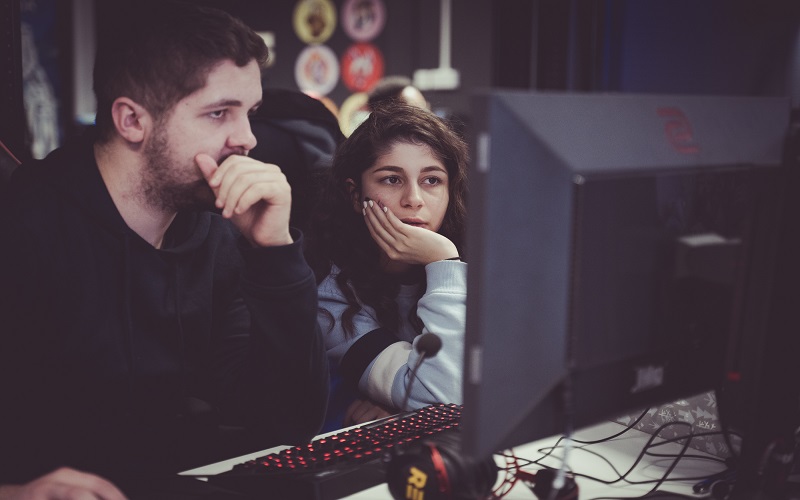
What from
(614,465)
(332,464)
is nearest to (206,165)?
(332,464)

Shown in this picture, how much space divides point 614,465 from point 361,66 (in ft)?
15.9

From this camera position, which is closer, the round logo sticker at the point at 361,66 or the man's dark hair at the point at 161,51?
the man's dark hair at the point at 161,51

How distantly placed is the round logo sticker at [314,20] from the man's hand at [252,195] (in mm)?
4864

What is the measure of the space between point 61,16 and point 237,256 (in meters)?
5.52

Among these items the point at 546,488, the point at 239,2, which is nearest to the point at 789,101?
the point at 546,488

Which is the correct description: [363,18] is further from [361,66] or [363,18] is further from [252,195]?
[252,195]

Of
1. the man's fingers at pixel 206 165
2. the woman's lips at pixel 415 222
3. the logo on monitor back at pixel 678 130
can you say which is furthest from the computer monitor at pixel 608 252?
the woman's lips at pixel 415 222

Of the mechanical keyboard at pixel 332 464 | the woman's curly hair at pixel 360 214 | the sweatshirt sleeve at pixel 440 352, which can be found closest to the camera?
the mechanical keyboard at pixel 332 464

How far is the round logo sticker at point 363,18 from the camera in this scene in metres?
5.36

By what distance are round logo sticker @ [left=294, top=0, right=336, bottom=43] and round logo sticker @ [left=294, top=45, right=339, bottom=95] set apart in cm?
8

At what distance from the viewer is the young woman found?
50.6 inches

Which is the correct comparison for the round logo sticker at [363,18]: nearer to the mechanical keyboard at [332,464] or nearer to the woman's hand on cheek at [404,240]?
the woman's hand on cheek at [404,240]

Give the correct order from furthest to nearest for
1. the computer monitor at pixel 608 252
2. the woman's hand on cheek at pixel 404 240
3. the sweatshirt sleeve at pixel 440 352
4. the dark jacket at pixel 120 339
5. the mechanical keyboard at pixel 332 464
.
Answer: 1. the woman's hand on cheek at pixel 404 240
2. the sweatshirt sleeve at pixel 440 352
3. the dark jacket at pixel 120 339
4. the mechanical keyboard at pixel 332 464
5. the computer monitor at pixel 608 252

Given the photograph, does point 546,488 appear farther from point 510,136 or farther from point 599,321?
point 510,136
